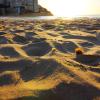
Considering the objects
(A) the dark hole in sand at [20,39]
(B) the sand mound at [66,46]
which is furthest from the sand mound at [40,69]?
(A) the dark hole in sand at [20,39]

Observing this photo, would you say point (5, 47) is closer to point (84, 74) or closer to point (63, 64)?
point (63, 64)

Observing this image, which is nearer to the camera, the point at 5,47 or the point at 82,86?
the point at 82,86

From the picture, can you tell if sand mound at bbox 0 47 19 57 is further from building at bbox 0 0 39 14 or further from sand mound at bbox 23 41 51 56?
building at bbox 0 0 39 14

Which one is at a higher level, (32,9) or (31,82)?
(31,82)

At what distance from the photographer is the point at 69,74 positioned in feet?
6.97

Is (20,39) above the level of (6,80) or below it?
below

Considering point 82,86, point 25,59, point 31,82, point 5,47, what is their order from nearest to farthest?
point 82,86 → point 31,82 → point 25,59 → point 5,47

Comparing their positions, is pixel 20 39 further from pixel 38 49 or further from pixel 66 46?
pixel 38 49

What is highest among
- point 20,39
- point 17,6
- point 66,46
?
point 66,46

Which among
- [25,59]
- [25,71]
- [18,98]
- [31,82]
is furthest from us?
[25,59]

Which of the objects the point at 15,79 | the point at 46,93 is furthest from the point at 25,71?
the point at 46,93

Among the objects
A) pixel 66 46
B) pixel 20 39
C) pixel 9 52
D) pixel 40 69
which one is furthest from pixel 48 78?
pixel 20 39

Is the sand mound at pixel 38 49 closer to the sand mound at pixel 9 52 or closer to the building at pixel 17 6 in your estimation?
the sand mound at pixel 9 52

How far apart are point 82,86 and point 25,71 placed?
0.59m
